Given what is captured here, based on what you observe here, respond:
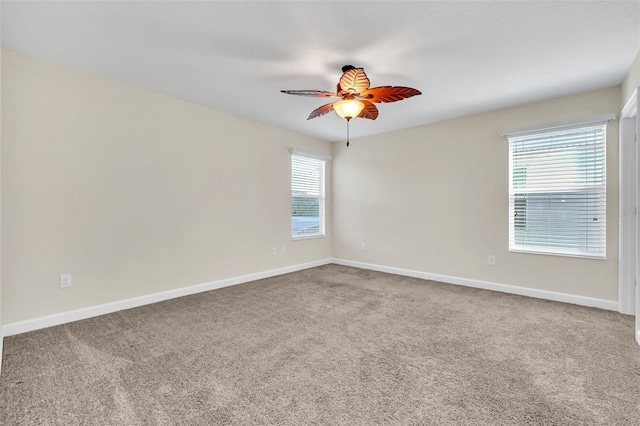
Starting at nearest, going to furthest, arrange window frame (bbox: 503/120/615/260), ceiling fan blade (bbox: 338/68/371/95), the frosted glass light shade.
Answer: ceiling fan blade (bbox: 338/68/371/95) < the frosted glass light shade < window frame (bbox: 503/120/615/260)

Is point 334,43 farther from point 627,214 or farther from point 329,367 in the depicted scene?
point 627,214

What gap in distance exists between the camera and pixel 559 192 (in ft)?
11.4

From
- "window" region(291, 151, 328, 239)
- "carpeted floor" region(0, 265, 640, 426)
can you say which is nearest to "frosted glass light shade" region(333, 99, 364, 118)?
"carpeted floor" region(0, 265, 640, 426)

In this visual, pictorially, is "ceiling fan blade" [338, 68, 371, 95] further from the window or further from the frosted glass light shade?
the window

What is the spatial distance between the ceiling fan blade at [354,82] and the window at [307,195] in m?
2.50

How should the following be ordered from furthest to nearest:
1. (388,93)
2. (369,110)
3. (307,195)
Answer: (307,195), (369,110), (388,93)

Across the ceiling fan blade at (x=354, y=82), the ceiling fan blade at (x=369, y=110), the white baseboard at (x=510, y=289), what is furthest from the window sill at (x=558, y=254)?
the ceiling fan blade at (x=354, y=82)

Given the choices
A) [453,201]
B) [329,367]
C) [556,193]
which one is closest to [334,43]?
[329,367]

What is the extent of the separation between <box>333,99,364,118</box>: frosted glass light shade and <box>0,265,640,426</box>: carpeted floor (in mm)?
1958

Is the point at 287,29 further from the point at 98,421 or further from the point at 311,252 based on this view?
the point at 311,252

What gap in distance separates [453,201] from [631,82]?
2.07 meters

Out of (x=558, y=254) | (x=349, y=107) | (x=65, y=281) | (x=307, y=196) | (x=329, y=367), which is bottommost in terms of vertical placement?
(x=329, y=367)

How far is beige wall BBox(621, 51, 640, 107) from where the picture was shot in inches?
98.0

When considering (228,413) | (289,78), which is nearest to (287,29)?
(289,78)
